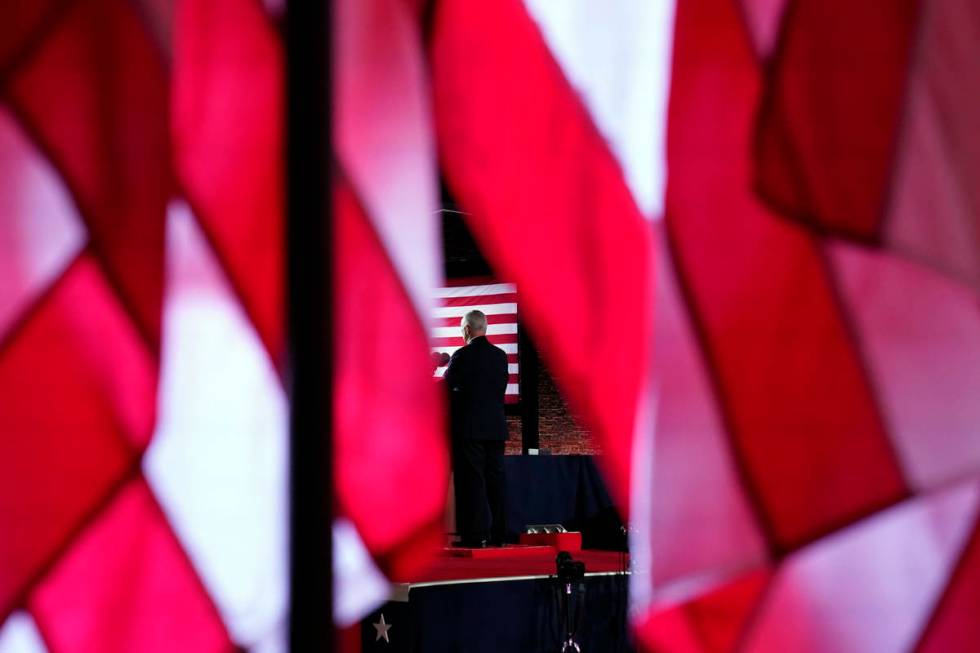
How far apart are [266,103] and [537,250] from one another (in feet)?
0.97

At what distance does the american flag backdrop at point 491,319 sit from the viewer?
8016 mm

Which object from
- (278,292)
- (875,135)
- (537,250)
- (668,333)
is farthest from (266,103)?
(875,135)

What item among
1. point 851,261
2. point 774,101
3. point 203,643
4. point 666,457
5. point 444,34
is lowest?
point 203,643

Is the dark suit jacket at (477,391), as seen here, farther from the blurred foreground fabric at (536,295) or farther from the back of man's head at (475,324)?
the blurred foreground fabric at (536,295)

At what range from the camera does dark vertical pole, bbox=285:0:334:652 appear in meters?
0.59

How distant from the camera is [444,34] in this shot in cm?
101

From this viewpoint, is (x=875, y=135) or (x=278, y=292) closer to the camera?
(x=875, y=135)

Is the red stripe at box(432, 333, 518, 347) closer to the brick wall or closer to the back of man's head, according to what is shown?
the brick wall

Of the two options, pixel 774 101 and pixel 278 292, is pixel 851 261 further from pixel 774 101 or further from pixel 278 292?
pixel 278 292

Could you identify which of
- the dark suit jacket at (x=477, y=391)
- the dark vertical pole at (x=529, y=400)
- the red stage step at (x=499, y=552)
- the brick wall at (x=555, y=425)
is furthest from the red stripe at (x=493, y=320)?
the red stage step at (x=499, y=552)

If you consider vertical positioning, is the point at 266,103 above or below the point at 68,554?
above

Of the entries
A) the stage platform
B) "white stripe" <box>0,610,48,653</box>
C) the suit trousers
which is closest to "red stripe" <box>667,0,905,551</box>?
"white stripe" <box>0,610,48,653</box>

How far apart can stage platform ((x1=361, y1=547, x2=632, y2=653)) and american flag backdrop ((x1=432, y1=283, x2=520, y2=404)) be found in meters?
4.36

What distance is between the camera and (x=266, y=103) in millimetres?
1051
